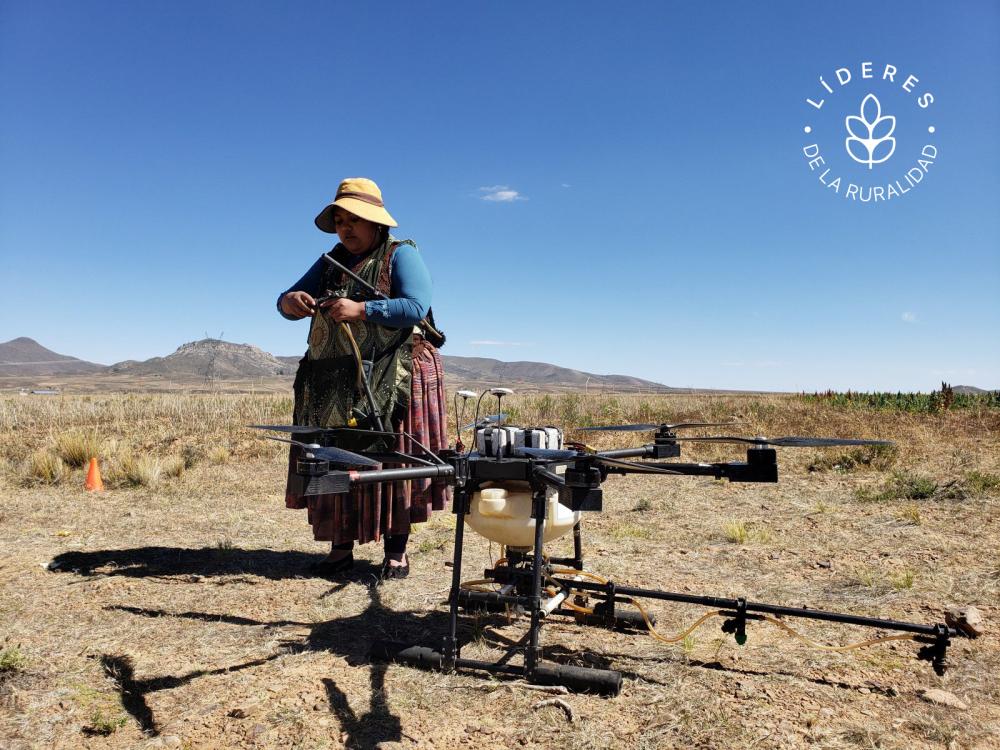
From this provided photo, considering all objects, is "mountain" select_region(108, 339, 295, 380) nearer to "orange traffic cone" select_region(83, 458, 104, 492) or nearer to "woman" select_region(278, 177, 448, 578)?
"orange traffic cone" select_region(83, 458, 104, 492)

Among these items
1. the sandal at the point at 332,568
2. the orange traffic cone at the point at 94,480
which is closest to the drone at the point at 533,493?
the sandal at the point at 332,568

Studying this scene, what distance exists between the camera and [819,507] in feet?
23.3

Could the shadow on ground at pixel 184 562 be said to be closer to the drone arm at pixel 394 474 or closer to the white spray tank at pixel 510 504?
the white spray tank at pixel 510 504

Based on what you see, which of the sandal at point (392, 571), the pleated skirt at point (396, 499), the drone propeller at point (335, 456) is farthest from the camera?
the sandal at point (392, 571)

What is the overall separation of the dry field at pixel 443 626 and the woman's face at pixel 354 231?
8.02ft

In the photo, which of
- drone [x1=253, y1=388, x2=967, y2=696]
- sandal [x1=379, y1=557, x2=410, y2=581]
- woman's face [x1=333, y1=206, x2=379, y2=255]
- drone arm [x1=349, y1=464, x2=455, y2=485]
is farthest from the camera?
sandal [x1=379, y1=557, x2=410, y2=581]

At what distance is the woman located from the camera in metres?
4.31

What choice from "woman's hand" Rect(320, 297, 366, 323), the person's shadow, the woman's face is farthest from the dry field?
the woman's face

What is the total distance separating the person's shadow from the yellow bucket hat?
2.59 meters

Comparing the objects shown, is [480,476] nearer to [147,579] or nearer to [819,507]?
[147,579]

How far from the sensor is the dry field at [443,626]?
108 inches

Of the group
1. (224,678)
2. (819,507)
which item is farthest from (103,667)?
(819,507)

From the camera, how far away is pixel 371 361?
4336 millimetres

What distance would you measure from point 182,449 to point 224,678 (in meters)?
9.18
